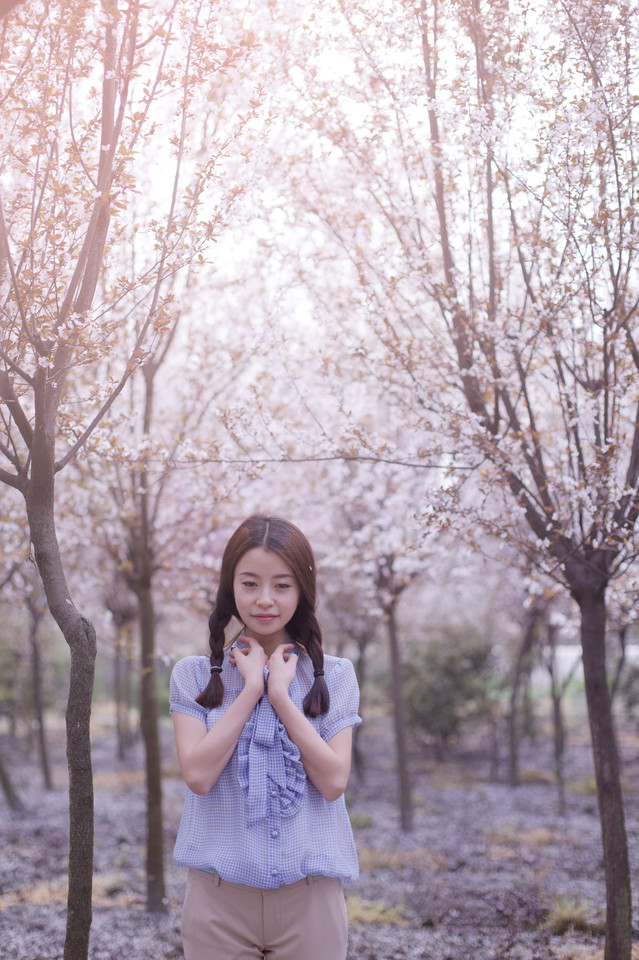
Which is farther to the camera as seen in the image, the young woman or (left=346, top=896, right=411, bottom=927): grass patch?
(left=346, top=896, right=411, bottom=927): grass patch

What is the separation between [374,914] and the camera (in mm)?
5664

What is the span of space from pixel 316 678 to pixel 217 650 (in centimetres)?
31

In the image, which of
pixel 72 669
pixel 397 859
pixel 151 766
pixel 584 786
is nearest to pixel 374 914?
pixel 397 859

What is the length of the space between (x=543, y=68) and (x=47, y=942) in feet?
18.7

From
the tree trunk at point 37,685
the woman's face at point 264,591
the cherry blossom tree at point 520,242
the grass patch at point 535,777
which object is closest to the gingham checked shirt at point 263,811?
the woman's face at point 264,591

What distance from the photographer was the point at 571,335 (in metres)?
4.07

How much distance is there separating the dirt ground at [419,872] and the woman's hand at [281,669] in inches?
138

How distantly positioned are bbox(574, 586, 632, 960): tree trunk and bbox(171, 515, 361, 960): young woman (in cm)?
232

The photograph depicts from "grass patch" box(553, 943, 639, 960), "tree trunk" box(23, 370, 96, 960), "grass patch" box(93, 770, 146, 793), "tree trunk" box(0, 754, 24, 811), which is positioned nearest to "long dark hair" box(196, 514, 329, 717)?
"tree trunk" box(23, 370, 96, 960)

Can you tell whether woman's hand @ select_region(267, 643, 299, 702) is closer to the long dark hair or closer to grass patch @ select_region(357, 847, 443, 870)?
the long dark hair

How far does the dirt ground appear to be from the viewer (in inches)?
196

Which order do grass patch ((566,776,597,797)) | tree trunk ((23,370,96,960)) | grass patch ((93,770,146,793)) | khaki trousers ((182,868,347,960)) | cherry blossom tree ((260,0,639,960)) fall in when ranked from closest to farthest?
khaki trousers ((182,868,347,960))
tree trunk ((23,370,96,960))
cherry blossom tree ((260,0,639,960))
grass patch ((566,776,597,797))
grass patch ((93,770,146,793))

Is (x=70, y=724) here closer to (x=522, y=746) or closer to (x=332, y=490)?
(x=332, y=490)

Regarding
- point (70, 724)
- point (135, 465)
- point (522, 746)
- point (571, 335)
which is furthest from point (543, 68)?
point (522, 746)
